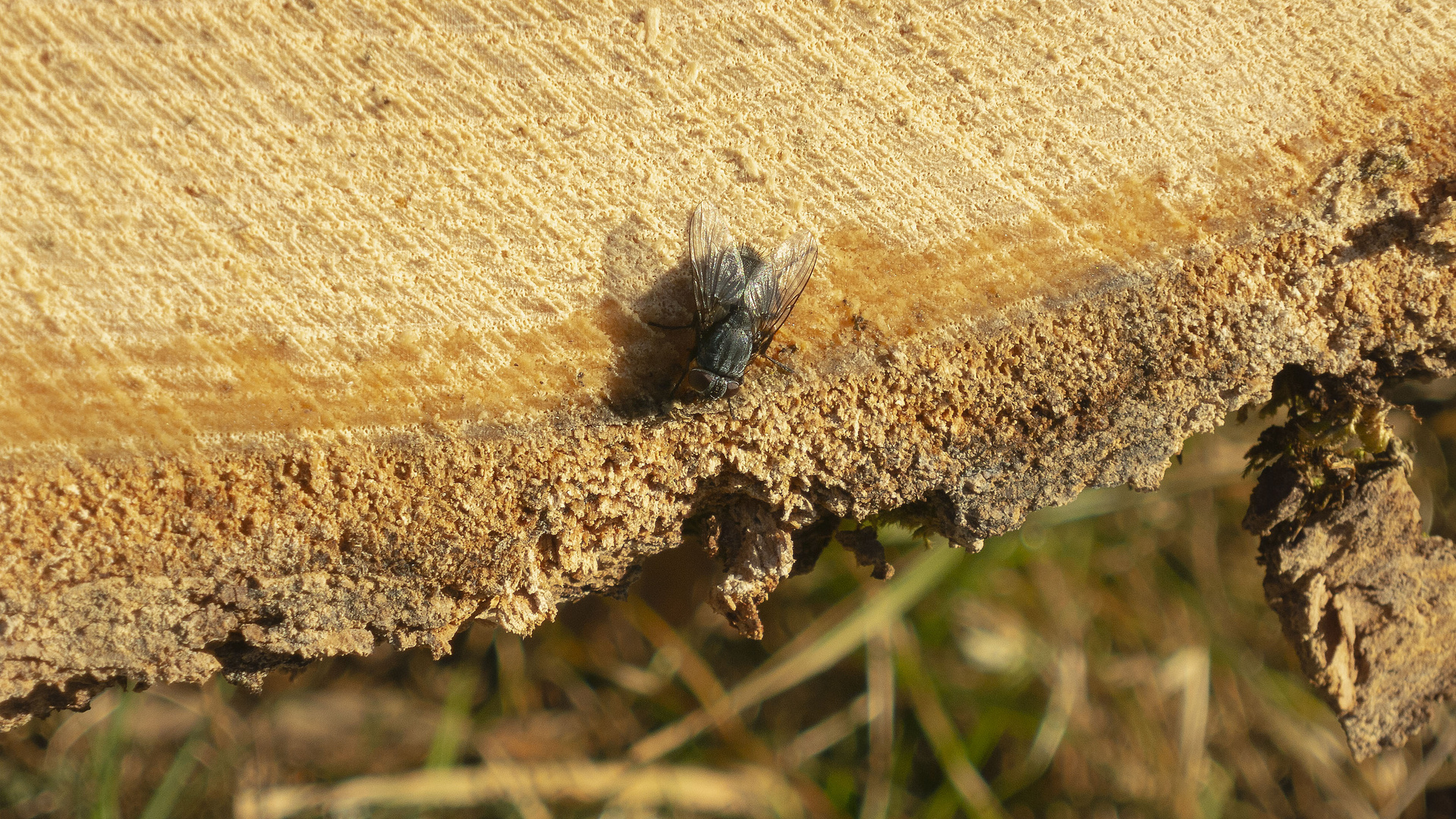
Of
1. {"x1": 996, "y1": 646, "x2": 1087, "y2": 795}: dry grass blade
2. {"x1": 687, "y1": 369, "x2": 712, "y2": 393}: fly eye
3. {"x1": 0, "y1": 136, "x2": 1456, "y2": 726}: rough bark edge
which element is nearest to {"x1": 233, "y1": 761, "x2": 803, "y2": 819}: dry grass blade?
{"x1": 996, "y1": 646, "x2": 1087, "y2": 795}: dry grass blade

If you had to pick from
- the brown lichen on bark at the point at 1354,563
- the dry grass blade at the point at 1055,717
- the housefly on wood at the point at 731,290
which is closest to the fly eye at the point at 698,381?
the housefly on wood at the point at 731,290

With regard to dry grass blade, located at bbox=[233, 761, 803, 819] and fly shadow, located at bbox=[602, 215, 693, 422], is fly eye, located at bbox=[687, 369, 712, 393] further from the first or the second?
dry grass blade, located at bbox=[233, 761, 803, 819]

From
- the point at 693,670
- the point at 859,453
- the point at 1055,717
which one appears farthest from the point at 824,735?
the point at 859,453

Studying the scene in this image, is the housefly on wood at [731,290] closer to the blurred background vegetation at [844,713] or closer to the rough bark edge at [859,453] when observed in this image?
the rough bark edge at [859,453]

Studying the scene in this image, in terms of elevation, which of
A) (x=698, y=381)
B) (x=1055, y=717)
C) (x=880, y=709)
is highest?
(x=698, y=381)

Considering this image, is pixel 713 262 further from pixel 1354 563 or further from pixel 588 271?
pixel 1354 563
